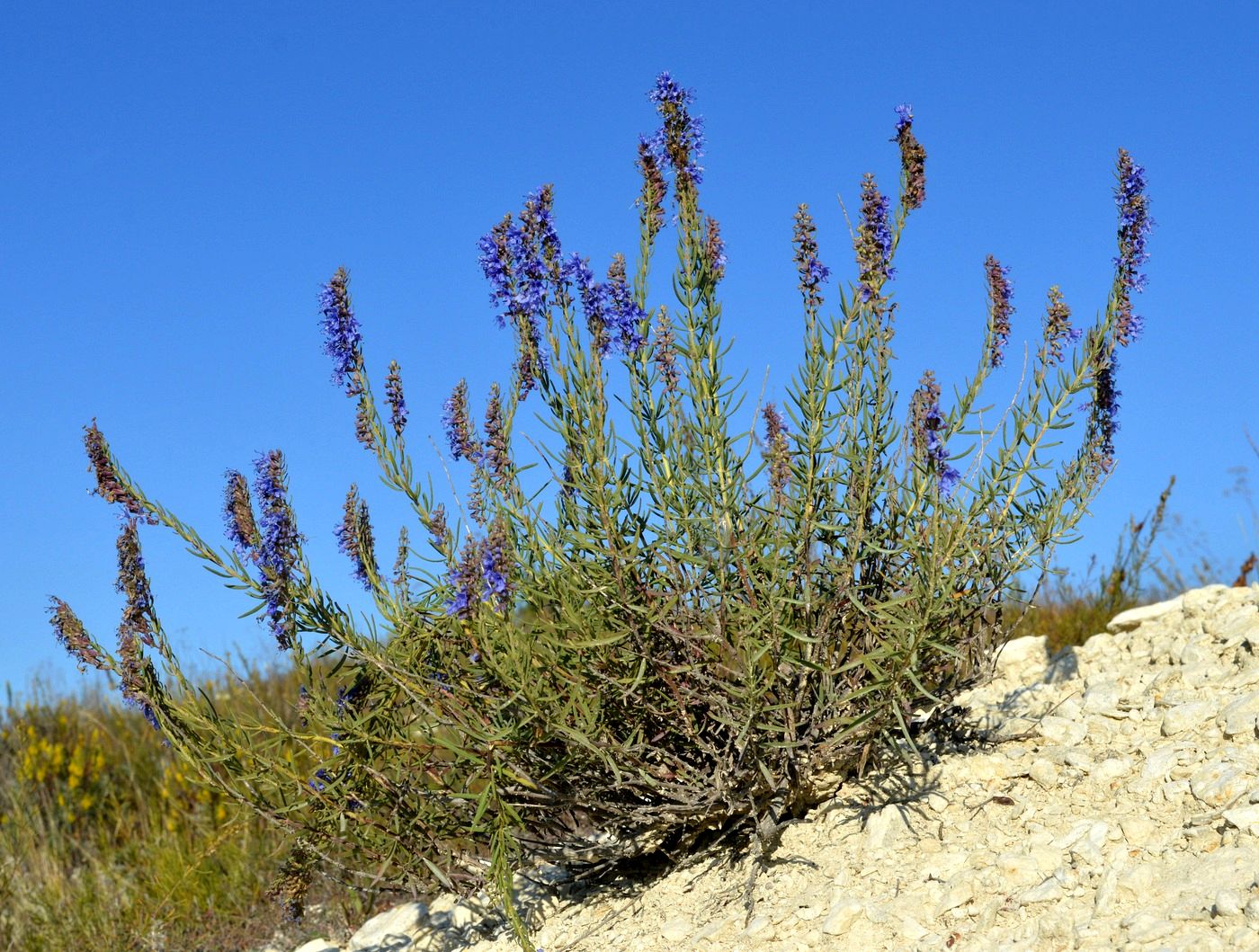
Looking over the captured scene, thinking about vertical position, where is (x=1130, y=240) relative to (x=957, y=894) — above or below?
above

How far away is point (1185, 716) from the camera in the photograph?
4.42m

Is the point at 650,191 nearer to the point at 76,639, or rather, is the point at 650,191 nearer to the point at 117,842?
the point at 76,639

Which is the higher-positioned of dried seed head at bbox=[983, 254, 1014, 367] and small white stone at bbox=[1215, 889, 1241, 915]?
dried seed head at bbox=[983, 254, 1014, 367]

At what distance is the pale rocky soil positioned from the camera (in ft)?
11.2

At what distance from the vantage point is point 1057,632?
7523 mm

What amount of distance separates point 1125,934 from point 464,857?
95.2 inches

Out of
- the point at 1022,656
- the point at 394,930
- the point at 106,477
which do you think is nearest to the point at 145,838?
the point at 394,930

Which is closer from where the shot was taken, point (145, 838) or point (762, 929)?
point (762, 929)

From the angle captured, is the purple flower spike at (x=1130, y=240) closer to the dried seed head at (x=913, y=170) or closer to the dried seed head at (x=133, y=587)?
the dried seed head at (x=913, y=170)

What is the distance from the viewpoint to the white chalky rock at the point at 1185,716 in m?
4.38

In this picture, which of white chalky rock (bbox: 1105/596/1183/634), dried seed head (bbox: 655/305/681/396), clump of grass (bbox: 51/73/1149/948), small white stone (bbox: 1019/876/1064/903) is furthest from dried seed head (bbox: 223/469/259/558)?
white chalky rock (bbox: 1105/596/1183/634)

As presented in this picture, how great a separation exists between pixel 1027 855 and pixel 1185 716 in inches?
45.5

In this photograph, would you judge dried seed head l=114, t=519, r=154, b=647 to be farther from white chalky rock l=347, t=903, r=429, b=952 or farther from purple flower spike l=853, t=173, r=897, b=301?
purple flower spike l=853, t=173, r=897, b=301

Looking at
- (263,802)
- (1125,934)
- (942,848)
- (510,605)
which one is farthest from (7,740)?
(1125,934)
